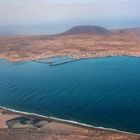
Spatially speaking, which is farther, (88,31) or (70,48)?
(88,31)

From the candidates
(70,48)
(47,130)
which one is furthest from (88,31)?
(47,130)

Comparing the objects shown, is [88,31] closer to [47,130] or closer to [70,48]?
[70,48]

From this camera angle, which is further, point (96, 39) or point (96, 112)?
point (96, 39)

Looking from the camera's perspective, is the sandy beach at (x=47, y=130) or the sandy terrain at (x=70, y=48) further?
the sandy terrain at (x=70, y=48)

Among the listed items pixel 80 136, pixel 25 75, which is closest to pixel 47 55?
pixel 25 75

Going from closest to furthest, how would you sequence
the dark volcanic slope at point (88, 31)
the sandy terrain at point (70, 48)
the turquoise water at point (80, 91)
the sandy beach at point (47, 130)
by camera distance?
the sandy beach at point (47, 130) < the turquoise water at point (80, 91) < the sandy terrain at point (70, 48) < the dark volcanic slope at point (88, 31)

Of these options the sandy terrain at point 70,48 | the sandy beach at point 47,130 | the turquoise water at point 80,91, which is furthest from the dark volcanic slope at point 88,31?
the sandy beach at point 47,130

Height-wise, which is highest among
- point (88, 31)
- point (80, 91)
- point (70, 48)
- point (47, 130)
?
point (88, 31)

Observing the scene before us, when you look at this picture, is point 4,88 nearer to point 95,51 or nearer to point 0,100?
point 0,100

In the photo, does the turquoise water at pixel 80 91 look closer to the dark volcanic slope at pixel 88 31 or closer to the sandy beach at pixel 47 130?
the sandy beach at pixel 47 130
